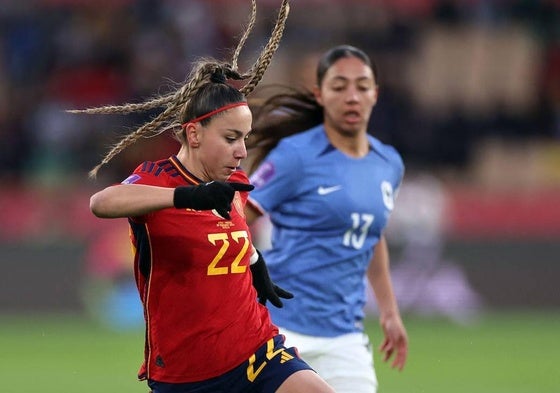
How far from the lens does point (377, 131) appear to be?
1767 centimetres

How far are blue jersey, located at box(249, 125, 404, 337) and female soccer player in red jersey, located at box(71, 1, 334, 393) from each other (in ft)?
4.49

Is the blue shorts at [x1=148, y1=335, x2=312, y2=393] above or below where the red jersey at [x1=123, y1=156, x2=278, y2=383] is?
below

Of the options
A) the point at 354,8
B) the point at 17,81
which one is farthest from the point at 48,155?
the point at 354,8

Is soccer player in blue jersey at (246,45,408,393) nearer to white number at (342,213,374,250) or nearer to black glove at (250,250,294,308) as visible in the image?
white number at (342,213,374,250)

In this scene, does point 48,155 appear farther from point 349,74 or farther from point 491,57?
point 349,74

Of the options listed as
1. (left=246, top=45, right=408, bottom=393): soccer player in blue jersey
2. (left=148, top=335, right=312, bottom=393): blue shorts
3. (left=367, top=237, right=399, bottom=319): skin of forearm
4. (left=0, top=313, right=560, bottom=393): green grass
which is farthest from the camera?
(left=0, top=313, right=560, bottom=393): green grass

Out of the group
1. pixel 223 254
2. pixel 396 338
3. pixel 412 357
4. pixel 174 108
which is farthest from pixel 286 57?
pixel 223 254

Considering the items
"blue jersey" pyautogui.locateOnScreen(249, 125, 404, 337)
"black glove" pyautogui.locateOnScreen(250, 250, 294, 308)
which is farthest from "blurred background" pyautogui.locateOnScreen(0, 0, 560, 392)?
"black glove" pyautogui.locateOnScreen(250, 250, 294, 308)

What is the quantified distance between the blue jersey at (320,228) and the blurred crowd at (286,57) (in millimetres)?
10825

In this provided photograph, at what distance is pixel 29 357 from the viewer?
13742mm

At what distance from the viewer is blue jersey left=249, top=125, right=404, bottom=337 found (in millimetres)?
7316

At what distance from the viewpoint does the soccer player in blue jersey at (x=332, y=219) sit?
7.29 metres

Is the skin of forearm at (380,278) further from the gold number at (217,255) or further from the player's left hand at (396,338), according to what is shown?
the gold number at (217,255)

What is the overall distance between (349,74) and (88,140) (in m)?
11.4
